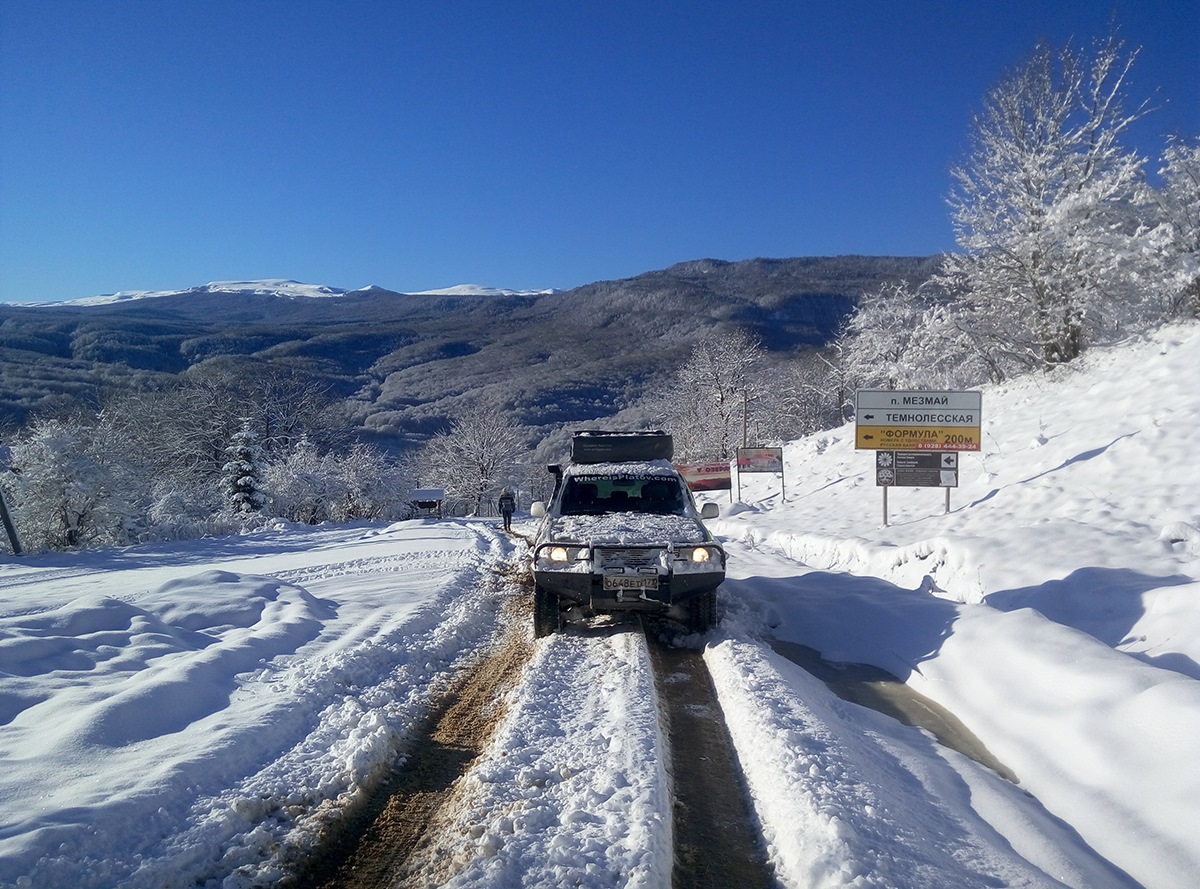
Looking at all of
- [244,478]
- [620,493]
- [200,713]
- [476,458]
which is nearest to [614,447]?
[620,493]

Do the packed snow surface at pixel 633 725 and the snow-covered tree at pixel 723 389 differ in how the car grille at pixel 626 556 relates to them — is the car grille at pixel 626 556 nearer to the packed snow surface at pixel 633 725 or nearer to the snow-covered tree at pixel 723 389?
the packed snow surface at pixel 633 725

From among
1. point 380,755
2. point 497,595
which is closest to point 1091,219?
point 497,595

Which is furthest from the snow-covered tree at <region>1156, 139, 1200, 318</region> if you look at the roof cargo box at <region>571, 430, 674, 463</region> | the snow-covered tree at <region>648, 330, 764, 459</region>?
the snow-covered tree at <region>648, 330, 764, 459</region>

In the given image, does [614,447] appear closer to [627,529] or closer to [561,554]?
[627,529]

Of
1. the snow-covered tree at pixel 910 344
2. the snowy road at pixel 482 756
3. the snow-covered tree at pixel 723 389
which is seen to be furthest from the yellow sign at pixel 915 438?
the snow-covered tree at pixel 723 389

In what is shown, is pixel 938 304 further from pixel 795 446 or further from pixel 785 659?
pixel 785 659

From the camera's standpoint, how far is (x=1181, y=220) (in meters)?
19.6

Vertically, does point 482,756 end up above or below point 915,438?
below

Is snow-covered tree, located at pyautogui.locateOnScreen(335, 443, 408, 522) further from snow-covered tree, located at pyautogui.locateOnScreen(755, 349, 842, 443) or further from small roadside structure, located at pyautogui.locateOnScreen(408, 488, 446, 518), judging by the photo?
snow-covered tree, located at pyautogui.locateOnScreen(755, 349, 842, 443)

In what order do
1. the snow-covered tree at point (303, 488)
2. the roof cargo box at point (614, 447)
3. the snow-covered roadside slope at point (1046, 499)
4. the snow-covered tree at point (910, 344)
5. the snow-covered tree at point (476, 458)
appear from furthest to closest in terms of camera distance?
the snow-covered tree at point (476, 458), the snow-covered tree at point (303, 488), the snow-covered tree at point (910, 344), the roof cargo box at point (614, 447), the snow-covered roadside slope at point (1046, 499)

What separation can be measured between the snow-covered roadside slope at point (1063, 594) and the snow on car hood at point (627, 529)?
1.63 metres

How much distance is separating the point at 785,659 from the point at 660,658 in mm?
1218

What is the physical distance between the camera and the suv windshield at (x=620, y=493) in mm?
8766

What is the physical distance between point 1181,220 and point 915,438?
1297cm
